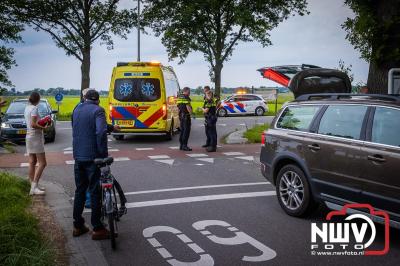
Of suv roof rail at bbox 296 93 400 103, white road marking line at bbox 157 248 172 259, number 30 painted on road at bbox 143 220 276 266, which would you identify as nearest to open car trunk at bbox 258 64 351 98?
suv roof rail at bbox 296 93 400 103

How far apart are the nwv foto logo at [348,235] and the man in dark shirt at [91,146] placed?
8.45ft

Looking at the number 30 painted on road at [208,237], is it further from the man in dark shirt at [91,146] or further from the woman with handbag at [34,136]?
the woman with handbag at [34,136]

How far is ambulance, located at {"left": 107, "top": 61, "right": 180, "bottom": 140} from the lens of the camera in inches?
634

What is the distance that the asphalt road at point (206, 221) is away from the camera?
520 centimetres

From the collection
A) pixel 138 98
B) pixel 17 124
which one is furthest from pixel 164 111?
pixel 17 124

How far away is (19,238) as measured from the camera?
5332mm

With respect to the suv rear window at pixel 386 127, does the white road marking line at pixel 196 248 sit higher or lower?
lower

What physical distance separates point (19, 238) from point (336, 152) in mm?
3806

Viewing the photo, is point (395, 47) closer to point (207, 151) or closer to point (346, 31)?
point (346, 31)

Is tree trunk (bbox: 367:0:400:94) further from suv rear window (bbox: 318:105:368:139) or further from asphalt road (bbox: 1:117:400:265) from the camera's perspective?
suv rear window (bbox: 318:105:368:139)

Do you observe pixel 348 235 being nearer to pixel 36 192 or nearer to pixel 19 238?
pixel 19 238

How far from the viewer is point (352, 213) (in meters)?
5.72

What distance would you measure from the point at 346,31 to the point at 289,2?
23151mm

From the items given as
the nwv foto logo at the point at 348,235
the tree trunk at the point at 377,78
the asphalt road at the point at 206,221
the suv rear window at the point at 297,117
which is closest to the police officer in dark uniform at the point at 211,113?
the asphalt road at the point at 206,221
